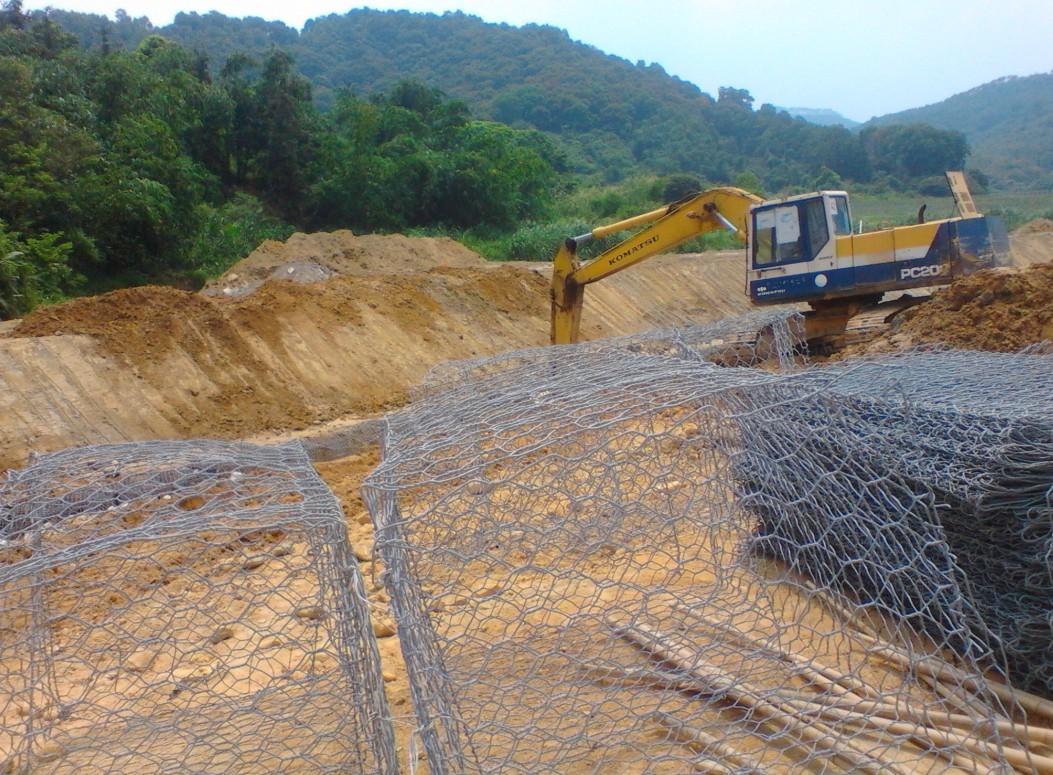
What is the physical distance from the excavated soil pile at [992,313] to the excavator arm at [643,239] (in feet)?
8.20

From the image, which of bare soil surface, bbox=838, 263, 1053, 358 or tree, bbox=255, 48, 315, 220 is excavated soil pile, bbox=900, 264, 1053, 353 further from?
tree, bbox=255, 48, 315, 220

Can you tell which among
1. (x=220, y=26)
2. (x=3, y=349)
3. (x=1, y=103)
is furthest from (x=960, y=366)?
(x=220, y=26)

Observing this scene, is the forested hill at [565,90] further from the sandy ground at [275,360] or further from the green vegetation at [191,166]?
the sandy ground at [275,360]

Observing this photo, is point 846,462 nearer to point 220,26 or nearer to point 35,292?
point 35,292

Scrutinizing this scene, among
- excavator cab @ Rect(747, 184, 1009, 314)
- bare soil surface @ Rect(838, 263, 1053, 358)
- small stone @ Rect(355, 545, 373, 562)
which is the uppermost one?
excavator cab @ Rect(747, 184, 1009, 314)

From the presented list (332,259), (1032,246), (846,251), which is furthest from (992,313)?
(1032,246)

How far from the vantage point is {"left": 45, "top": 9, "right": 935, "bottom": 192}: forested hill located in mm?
62312

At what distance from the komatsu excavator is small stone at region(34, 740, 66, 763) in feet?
25.3

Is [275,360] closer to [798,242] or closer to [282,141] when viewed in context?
[798,242]

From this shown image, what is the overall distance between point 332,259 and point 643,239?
7407 millimetres

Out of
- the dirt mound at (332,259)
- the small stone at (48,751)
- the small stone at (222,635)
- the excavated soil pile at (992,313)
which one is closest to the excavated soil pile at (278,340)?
the dirt mound at (332,259)

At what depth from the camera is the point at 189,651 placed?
3393 mm

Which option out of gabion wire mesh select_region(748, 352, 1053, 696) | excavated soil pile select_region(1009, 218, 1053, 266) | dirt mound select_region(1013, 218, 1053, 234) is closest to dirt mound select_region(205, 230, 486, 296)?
gabion wire mesh select_region(748, 352, 1053, 696)

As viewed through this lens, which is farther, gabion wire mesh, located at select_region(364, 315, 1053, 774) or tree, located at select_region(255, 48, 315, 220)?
tree, located at select_region(255, 48, 315, 220)
